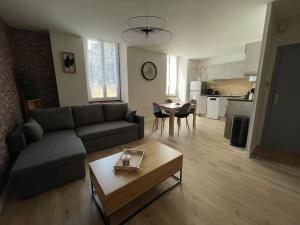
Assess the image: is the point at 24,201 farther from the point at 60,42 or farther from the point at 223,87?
the point at 223,87

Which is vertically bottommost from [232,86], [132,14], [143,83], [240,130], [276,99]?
[240,130]

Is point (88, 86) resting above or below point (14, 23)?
below

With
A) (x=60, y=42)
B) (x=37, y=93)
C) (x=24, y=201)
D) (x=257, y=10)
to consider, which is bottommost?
(x=24, y=201)

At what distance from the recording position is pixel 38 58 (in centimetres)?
335

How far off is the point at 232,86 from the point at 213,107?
3.83ft

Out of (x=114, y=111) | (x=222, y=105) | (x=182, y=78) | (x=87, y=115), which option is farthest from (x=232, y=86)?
(x=87, y=115)

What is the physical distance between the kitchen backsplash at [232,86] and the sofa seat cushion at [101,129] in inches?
176

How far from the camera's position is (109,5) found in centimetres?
217

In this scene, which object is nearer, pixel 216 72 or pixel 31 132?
pixel 31 132

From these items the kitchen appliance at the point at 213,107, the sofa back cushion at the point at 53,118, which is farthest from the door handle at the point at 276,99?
the sofa back cushion at the point at 53,118

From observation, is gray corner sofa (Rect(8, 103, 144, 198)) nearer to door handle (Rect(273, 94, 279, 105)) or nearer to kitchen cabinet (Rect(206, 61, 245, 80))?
door handle (Rect(273, 94, 279, 105))

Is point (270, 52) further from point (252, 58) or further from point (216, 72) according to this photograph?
point (216, 72)

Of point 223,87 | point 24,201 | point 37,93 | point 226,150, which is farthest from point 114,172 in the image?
point 223,87

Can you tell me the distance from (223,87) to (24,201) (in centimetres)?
662
